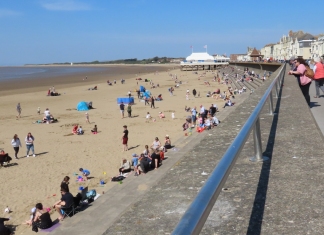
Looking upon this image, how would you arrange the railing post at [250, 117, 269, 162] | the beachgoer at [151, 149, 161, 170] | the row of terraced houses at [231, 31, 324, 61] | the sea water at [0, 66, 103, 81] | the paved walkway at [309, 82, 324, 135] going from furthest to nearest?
1. the sea water at [0, 66, 103, 81]
2. the row of terraced houses at [231, 31, 324, 61]
3. the beachgoer at [151, 149, 161, 170]
4. the paved walkway at [309, 82, 324, 135]
5. the railing post at [250, 117, 269, 162]


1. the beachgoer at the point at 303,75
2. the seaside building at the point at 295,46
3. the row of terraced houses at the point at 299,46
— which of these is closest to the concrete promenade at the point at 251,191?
the beachgoer at the point at 303,75

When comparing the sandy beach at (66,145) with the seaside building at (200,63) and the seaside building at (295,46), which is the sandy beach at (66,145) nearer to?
the seaside building at (295,46)

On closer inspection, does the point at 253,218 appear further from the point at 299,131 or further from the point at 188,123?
the point at 188,123

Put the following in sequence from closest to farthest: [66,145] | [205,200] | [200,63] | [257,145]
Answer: [205,200], [257,145], [66,145], [200,63]

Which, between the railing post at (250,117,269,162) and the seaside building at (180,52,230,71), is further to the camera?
the seaside building at (180,52,230,71)

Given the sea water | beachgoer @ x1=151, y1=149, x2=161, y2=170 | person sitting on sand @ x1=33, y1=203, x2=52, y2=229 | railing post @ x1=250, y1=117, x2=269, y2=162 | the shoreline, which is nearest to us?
railing post @ x1=250, y1=117, x2=269, y2=162

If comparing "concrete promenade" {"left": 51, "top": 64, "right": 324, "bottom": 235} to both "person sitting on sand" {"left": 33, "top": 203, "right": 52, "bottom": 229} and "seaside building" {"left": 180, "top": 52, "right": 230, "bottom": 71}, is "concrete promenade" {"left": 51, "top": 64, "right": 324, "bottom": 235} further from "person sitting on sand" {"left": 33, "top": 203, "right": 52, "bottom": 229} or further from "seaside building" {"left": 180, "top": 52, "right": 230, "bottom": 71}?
"seaside building" {"left": 180, "top": 52, "right": 230, "bottom": 71}

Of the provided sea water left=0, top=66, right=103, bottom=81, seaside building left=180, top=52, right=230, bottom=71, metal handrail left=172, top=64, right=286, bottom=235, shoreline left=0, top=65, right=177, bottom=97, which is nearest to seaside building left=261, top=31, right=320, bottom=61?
seaside building left=180, top=52, right=230, bottom=71

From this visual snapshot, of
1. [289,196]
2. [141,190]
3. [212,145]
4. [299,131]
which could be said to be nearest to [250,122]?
[289,196]

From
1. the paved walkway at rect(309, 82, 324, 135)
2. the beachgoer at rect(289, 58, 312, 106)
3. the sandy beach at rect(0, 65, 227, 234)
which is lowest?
the sandy beach at rect(0, 65, 227, 234)

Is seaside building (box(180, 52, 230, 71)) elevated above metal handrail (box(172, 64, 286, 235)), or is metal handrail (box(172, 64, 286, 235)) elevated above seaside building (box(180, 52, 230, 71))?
seaside building (box(180, 52, 230, 71))

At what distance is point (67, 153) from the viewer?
14039 mm

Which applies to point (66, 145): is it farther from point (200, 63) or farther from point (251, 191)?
point (200, 63)

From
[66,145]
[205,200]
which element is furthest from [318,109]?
[66,145]
